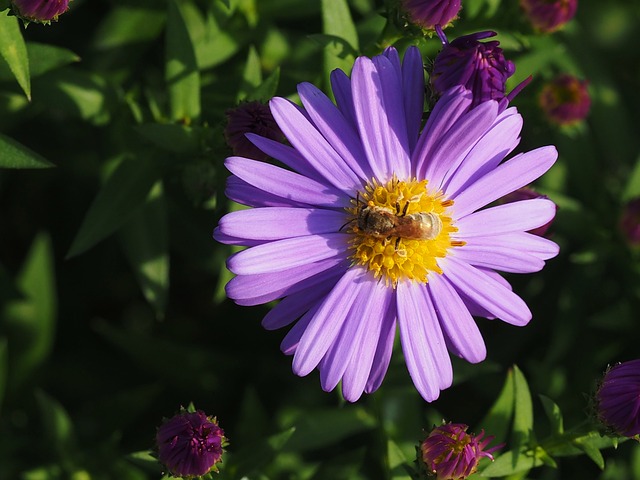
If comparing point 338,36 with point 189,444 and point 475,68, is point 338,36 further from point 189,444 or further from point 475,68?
point 189,444

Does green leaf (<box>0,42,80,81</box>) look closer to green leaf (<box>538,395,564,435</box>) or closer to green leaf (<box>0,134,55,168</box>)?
Answer: green leaf (<box>0,134,55,168</box>)

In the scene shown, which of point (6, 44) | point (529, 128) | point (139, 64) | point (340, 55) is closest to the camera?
point (6, 44)

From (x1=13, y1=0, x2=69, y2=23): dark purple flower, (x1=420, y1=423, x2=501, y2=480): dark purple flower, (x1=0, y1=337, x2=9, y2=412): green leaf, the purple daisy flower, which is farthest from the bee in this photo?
(x1=0, y1=337, x2=9, y2=412): green leaf

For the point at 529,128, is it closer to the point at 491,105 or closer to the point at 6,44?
the point at 491,105

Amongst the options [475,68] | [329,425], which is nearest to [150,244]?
[329,425]

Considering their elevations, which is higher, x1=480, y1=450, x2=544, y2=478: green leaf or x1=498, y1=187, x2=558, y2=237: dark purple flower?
x1=498, y1=187, x2=558, y2=237: dark purple flower

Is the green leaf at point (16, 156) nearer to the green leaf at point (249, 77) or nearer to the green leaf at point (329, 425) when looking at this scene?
the green leaf at point (249, 77)

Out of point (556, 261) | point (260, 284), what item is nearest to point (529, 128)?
point (556, 261)
